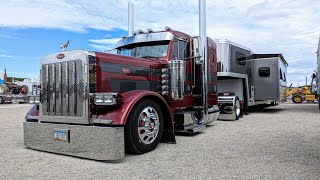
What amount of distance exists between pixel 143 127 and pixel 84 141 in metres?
1.04

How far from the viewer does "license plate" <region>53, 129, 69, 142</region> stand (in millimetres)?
5078

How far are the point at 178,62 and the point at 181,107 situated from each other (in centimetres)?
129

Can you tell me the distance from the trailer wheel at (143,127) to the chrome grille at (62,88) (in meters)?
0.88

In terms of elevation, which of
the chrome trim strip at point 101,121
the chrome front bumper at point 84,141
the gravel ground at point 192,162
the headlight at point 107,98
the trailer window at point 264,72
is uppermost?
the trailer window at point 264,72

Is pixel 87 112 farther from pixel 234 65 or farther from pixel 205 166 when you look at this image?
pixel 234 65

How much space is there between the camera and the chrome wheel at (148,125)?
5309 mm

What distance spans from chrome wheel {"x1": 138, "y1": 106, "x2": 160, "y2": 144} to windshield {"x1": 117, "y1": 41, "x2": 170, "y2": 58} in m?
1.65

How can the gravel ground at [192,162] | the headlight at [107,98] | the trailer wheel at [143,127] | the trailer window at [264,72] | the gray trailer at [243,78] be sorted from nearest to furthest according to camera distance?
1. the gravel ground at [192,162]
2. the headlight at [107,98]
3. the trailer wheel at [143,127]
4. the gray trailer at [243,78]
5. the trailer window at [264,72]

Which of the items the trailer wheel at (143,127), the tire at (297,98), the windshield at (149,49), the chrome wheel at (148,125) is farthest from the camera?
the tire at (297,98)

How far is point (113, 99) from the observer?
477cm

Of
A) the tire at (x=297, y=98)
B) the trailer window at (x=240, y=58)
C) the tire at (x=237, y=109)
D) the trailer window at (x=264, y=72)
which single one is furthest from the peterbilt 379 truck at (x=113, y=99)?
the tire at (x=297, y=98)

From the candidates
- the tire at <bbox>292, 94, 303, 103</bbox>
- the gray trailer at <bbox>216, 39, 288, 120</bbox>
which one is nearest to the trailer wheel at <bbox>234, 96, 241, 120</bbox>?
the gray trailer at <bbox>216, 39, 288, 120</bbox>

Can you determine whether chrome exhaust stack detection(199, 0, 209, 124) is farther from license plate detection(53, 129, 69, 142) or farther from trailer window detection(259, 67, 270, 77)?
trailer window detection(259, 67, 270, 77)

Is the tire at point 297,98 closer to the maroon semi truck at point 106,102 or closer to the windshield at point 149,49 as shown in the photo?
the maroon semi truck at point 106,102
